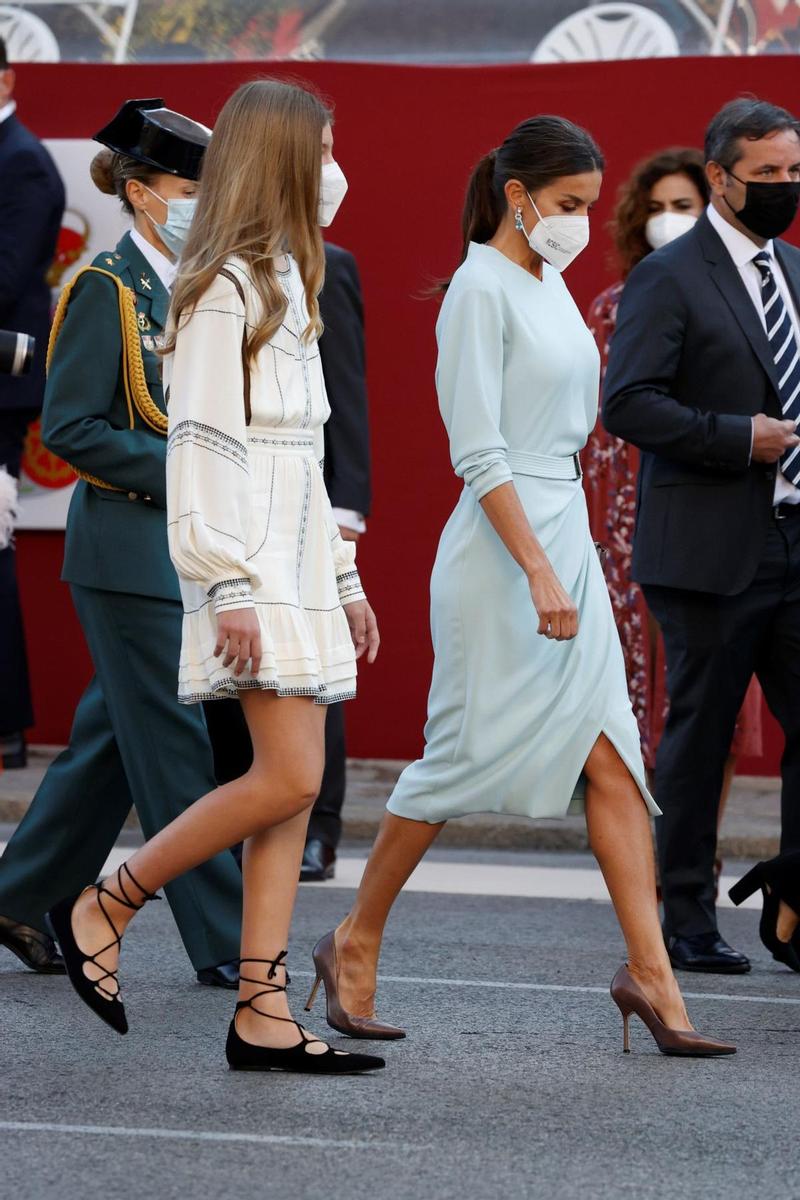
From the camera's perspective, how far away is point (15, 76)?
33.9ft

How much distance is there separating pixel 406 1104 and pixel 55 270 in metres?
6.54

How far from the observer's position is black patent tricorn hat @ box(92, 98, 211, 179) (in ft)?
18.2

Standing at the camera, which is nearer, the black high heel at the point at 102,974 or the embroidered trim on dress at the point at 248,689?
the embroidered trim on dress at the point at 248,689

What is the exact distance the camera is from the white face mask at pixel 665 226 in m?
7.34

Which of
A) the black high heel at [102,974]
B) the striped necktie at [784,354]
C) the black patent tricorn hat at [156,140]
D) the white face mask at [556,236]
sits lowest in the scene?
the black high heel at [102,974]

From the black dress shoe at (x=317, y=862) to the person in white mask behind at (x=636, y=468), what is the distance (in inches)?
43.7

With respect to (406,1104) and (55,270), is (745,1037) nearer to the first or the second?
(406,1104)

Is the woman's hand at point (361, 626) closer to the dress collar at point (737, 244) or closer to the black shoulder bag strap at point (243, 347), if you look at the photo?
the black shoulder bag strap at point (243, 347)

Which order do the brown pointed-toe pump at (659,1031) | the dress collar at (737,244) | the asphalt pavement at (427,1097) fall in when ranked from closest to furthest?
the asphalt pavement at (427,1097) < the brown pointed-toe pump at (659,1031) < the dress collar at (737,244)

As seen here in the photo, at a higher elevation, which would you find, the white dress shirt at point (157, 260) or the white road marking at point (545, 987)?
the white dress shirt at point (157, 260)

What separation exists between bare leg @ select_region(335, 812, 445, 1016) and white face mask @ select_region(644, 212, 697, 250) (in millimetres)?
2930

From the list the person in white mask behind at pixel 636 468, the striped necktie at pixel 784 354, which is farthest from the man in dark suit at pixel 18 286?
the striped necktie at pixel 784 354

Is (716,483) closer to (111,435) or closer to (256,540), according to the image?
(111,435)

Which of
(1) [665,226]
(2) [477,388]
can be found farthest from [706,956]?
(1) [665,226]
